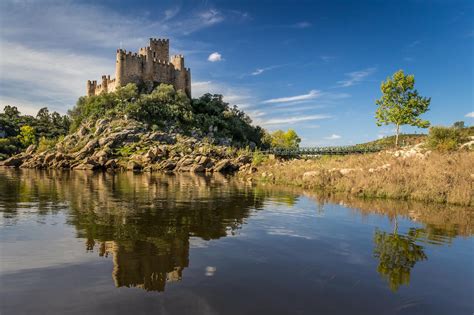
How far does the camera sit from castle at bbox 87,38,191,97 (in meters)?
100

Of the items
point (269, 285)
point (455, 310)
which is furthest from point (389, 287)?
point (269, 285)

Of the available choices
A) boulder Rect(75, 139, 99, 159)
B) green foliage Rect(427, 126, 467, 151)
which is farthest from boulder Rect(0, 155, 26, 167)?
green foliage Rect(427, 126, 467, 151)

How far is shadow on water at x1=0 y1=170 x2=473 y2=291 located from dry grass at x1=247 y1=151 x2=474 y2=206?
161 cm

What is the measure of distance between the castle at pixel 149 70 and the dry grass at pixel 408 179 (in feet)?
273

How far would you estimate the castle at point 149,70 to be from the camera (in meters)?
100

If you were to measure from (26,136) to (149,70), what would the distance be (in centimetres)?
4799

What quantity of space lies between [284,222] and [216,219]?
293cm

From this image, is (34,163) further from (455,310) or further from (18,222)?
(455,310)

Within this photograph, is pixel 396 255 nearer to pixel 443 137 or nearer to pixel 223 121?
pixel 443 137

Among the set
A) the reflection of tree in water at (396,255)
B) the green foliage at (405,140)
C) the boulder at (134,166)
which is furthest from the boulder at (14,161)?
the reflection of tree in water at (396,255)

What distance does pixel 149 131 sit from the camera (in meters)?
87.2

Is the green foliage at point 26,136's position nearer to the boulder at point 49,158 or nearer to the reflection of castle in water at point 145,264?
the boulder at point 49,158

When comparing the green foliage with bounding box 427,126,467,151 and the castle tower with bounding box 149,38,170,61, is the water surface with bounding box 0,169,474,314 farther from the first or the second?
the castle tower with bounding box 149,38,170,61

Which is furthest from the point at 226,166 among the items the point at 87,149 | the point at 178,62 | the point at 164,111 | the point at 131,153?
the point at 178,62
